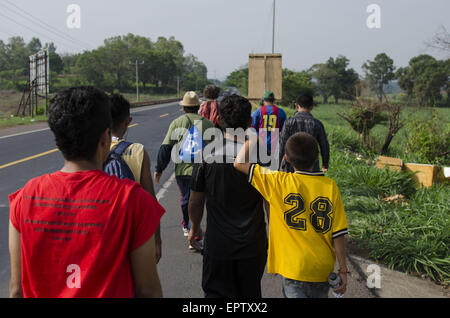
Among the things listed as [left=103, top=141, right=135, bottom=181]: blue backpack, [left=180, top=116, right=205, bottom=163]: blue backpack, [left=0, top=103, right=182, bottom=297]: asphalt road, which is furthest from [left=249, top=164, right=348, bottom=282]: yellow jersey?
[left=0, top=103, right=182, bottom=297]: asphalt road

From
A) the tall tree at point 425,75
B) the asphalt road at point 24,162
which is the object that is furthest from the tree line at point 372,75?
the asphalt road at point 24,162

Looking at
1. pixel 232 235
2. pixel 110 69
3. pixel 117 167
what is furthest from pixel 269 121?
pixel 110 69

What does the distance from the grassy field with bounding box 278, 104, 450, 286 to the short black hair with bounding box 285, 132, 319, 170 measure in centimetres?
242

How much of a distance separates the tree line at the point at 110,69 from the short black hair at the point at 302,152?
80500 millimetres

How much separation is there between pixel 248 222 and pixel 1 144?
40.4 ft

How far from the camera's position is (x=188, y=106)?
15.2 feet

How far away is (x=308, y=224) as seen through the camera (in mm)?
2453

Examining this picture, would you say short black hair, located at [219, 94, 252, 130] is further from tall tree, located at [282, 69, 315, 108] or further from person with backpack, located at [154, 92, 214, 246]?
tall tree, located at [282, 69, 315, 108]

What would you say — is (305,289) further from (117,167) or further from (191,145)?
(191,145)

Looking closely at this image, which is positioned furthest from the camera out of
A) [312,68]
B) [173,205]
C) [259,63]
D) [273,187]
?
[312,68]

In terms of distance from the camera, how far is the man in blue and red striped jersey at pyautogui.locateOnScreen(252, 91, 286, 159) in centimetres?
682
